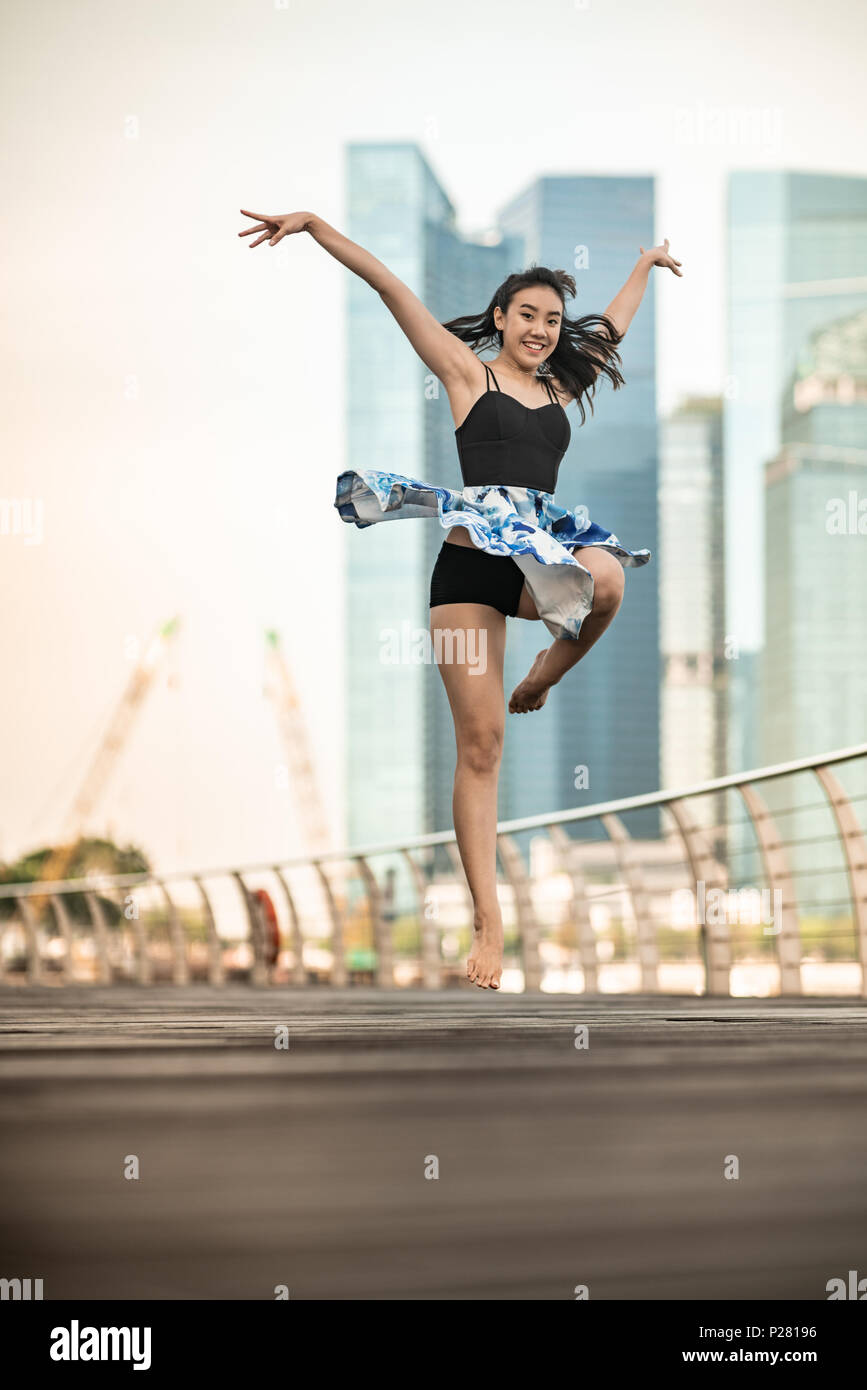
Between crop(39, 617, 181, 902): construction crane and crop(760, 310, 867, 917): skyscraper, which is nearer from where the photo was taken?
crop(39, 617, 181, 902): construction crane

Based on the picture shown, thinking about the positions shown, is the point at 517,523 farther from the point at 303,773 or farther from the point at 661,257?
the point at 303,773

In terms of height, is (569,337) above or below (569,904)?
above

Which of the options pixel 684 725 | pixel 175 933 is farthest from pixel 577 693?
pixel 175 933

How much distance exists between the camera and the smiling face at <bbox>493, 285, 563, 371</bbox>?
133 inches

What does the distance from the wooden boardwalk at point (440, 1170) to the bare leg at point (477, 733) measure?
101 cm

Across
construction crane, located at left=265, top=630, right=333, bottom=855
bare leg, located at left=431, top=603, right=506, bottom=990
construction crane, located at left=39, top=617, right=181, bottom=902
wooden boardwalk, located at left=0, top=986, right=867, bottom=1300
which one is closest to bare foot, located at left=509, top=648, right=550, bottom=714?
bare leg, located at left=431, top=603, right=506, bottom=990

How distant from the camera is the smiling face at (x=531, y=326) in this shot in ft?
11.1

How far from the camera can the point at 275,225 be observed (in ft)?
10.6

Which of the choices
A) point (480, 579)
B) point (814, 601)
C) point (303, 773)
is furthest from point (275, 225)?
point (814, 601)

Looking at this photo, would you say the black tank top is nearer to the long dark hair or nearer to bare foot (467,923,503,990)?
the long dark hair

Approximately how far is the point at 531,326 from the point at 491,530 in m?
0.52

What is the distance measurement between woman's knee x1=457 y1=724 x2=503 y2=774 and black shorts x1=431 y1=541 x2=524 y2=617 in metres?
0.23
